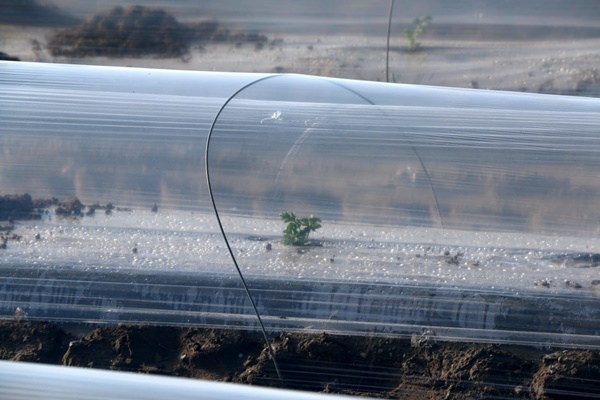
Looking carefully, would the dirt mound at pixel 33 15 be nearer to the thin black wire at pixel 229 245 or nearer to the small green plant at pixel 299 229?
the thin black wire at pixel 229 245

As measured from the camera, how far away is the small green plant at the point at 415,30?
6.73 meters

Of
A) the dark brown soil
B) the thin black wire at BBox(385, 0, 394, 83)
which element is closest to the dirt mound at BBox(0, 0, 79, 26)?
the thin black wire at BBox(385, 0, 394, 83)

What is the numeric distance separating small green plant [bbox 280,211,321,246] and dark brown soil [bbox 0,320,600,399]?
487 millimetres

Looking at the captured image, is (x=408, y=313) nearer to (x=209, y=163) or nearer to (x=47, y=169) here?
(x=209, y=163)

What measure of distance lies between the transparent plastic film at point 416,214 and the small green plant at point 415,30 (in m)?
3.10

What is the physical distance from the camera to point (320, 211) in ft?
11.3

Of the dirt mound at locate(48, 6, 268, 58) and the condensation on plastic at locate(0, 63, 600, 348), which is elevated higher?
the dirt mound at locate(48, 6, 268, 58)

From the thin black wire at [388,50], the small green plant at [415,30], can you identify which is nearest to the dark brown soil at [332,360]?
the thin black wire at [388,50]

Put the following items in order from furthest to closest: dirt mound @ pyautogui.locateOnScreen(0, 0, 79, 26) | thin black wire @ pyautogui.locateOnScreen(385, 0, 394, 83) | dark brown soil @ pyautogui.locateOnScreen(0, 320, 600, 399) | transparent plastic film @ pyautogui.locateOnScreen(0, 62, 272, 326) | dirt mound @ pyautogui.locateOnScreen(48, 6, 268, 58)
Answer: dirt mound @ pyautogui.locateOnScreen(0, 0, 79, 26)
dirt mound @ pyautogui.locateOnScreen(48, 6, 268, 58)
thin black wire @ pyautogui.locateOnScreen(385, 0, 394, 83)
transparent plastic film @ pyautogui.locateOnScreen(0, 62, 272, 326)
dark brown soil @ pyautogui.locateOnScreen(0, 320, 600, 399)

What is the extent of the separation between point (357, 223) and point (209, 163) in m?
0.84

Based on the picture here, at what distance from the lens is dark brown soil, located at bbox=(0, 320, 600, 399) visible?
114 inches

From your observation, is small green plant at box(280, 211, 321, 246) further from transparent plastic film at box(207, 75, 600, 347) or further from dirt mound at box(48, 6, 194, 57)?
dirt mound at box(48, 6, 194, 57)

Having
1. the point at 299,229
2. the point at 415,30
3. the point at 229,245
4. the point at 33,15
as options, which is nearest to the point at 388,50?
the point at 415,30

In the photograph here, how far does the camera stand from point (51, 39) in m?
7.32
